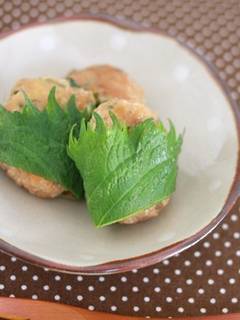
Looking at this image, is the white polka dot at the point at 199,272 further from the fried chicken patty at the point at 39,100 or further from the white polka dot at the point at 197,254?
the fried chicken patty at the point at 39,100

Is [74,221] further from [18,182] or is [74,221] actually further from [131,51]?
[131,51]

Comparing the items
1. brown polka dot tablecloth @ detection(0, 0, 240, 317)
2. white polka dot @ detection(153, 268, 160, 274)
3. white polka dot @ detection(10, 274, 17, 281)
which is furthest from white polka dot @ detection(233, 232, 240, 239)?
white polka dot @ detection(10, 274, 17, 281)

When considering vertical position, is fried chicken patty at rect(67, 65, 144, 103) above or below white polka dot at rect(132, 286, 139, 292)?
above

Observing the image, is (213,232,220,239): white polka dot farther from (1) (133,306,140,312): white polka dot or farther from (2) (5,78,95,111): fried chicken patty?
(2) (5,78,95,111): fried chicken patty

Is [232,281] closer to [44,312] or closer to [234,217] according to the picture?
[234,217]

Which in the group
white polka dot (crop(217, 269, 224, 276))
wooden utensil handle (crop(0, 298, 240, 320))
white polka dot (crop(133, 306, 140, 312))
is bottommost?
white polka dot (crop(217, 269, 224, 276))

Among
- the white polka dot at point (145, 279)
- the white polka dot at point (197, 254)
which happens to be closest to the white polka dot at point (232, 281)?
the white polka dot at point (197, 254)
